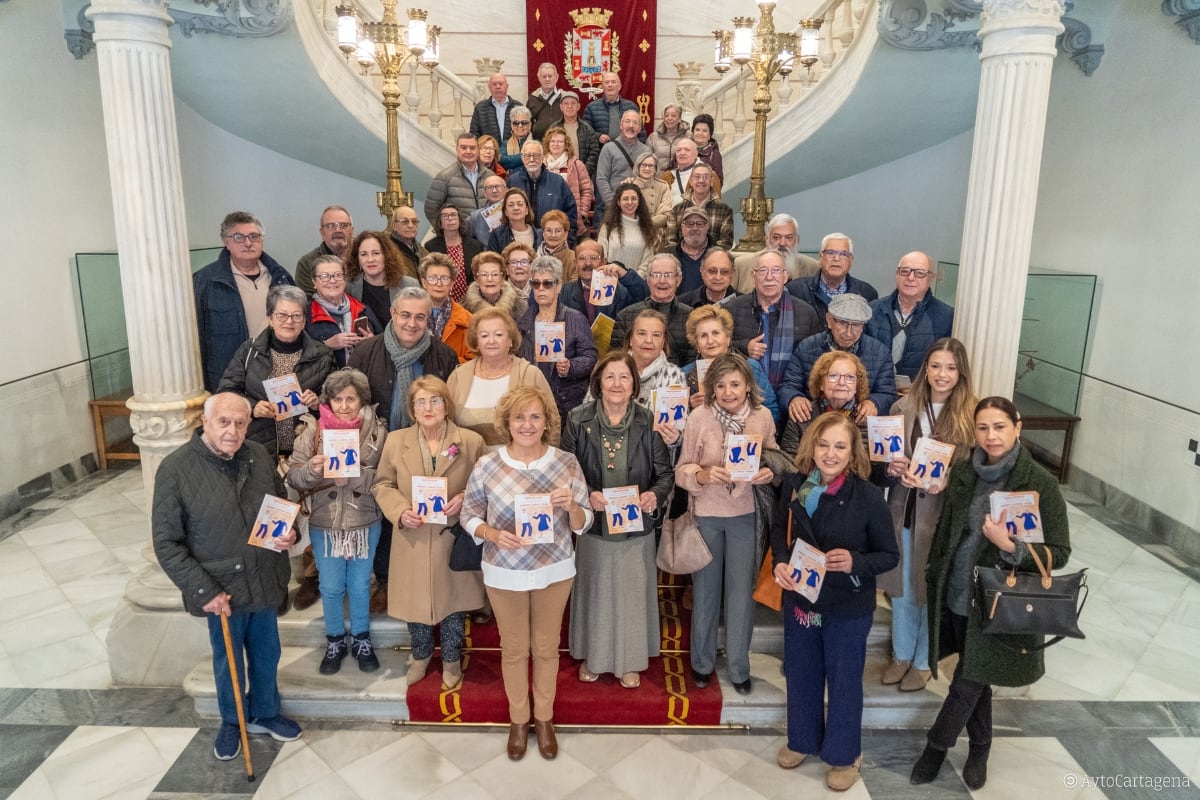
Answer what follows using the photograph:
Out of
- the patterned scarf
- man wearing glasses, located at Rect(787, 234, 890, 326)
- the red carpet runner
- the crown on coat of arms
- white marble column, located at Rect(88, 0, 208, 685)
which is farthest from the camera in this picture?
the crown on coat of arms

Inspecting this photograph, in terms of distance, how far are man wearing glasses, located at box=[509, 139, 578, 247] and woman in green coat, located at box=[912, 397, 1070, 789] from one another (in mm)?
4428

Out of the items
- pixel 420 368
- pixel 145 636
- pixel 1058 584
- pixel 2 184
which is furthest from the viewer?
pixel 2 184

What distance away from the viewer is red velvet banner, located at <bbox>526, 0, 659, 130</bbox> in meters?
11.9

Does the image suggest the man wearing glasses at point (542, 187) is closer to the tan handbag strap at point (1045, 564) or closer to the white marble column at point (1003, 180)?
the white marble column at point (1003, 180)

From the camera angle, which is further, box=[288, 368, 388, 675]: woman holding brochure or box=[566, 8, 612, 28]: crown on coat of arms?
box=[566, 8, 612, 28]: crown on coat of arms

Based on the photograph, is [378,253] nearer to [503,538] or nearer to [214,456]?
[214,456]

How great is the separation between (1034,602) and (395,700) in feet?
10.7

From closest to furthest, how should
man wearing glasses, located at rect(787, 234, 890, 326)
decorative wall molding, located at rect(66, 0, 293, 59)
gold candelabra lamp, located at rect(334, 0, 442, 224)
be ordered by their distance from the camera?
man wearing glasses, located at rect(787, 234, 890, 326) → gold candelabra lamp, located at rect(334, 0, 442, 224) → decorative wall molding, located at rect(66, 0, 293, 59)

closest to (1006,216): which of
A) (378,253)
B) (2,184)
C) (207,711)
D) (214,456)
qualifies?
(378,253)

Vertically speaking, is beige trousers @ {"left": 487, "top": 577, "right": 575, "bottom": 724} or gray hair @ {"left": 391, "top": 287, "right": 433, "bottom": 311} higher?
gray hair @ {"left": 391, "top": 287, "right": 433, "bottom": 311}

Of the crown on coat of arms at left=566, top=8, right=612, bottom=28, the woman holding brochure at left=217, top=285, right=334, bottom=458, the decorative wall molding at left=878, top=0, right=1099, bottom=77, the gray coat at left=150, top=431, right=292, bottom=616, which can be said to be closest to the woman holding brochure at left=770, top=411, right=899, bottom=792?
the gray coat at left=150, top=431, right=292, bottom=616

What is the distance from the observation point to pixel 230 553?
3836mm

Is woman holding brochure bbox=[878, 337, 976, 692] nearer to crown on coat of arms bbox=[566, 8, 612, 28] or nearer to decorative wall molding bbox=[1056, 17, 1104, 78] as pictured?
decorative wall molding bbox=[1056, 17, 1104, 78]

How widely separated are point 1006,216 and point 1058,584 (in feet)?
7.45
